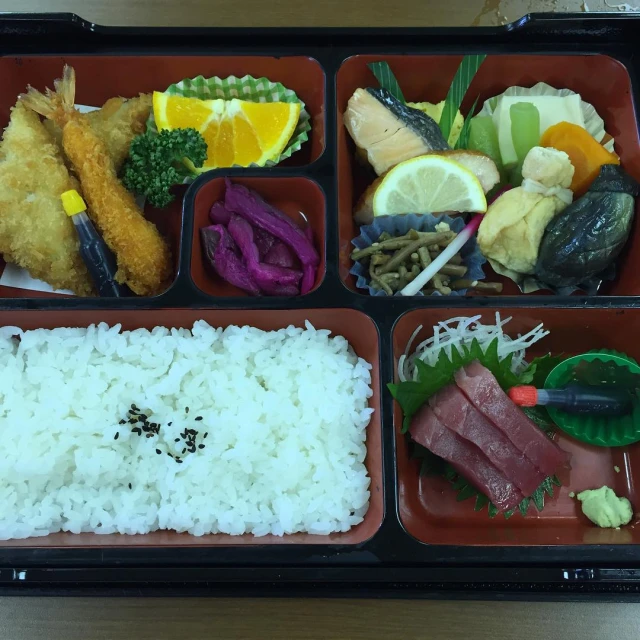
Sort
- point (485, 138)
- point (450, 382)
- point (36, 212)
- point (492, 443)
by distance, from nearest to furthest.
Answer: point (492, 443) → point (450, 382) → point (36, 212) → point (485, 138)

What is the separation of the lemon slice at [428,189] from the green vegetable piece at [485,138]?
0.29m

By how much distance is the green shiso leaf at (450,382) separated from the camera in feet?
5.56

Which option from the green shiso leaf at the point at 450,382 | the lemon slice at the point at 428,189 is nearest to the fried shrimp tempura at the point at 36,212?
the lemon slice at the point at 428,189

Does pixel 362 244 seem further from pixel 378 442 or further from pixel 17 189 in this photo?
pixel 17 189

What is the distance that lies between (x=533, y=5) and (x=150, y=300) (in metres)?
2.29

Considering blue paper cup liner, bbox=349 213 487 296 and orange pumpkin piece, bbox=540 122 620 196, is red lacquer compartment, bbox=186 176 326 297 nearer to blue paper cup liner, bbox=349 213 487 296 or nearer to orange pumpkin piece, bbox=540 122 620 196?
blue paper cup liner, bbox=349 213 487 296

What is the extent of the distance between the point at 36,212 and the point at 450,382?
1.61 meters

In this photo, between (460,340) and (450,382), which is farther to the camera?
(460,340)

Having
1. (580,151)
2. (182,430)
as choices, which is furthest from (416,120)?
(182,430)

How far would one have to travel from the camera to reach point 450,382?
1728 millimetres

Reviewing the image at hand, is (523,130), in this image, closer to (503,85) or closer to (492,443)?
(503,85)

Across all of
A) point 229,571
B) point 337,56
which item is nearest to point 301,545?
point 229,571

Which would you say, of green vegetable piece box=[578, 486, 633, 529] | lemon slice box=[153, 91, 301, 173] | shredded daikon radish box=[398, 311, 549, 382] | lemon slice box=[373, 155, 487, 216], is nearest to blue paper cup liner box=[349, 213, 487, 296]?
lemon slice box=[373, 155, 487, 216]

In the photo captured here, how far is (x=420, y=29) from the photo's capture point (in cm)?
225
